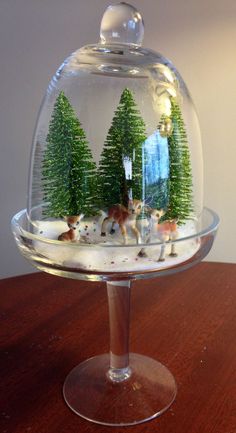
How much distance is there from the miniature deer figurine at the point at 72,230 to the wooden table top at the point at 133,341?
0.20 meters

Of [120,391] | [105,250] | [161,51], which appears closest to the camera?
[105,250]

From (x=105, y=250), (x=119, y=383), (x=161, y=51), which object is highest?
(x=161, y=51)

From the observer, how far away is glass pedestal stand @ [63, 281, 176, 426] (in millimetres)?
486

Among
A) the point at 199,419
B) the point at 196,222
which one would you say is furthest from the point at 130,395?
the point at 196,222

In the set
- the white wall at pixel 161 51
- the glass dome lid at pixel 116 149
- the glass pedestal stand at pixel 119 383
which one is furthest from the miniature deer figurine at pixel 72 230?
the white wall at pixel 161 51

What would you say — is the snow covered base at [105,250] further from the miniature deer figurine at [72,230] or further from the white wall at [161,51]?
the white wall at [161,51]

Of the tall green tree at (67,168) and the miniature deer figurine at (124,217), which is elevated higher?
the tall green tree at (67,168)

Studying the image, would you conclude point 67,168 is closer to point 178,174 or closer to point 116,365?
point 178,174

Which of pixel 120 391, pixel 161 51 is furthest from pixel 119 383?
pixel 161 51

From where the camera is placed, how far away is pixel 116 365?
56cm

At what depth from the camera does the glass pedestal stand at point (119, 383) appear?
49cm

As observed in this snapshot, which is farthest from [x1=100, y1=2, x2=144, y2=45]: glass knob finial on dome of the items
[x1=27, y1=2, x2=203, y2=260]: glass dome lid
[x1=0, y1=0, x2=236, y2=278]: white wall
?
[x1=0, y1=0, x2=236, y2=278]: white wall

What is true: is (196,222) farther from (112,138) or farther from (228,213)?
(228,213)

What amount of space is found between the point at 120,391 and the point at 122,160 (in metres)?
0.29
